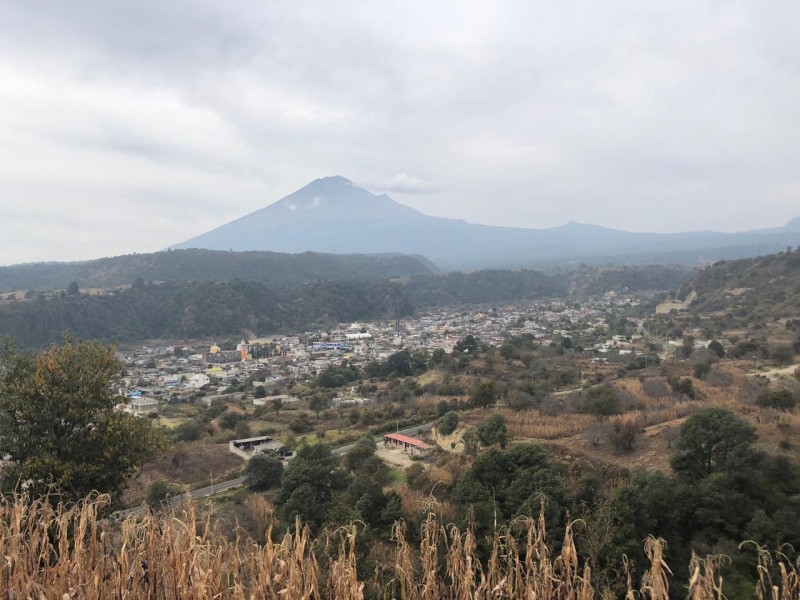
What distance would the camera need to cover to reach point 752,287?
4728 centimetres

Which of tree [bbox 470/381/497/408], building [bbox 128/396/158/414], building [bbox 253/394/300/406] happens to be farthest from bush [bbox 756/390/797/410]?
building [bbox 128/396/158/414]

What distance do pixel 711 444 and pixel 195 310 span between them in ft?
206

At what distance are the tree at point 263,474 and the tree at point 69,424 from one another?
23.2 feet

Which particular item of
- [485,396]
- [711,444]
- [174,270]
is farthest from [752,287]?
[174,270]

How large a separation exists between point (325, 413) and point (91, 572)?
20.3m

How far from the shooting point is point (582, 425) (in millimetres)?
12102

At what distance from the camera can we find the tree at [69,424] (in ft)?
18.3

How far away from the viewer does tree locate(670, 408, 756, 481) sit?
24.8ft

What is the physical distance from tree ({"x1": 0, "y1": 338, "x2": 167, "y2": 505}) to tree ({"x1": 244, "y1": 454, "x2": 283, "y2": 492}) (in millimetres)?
7065

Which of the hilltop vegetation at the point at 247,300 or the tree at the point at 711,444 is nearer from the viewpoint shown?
the tree at the point at 711,444

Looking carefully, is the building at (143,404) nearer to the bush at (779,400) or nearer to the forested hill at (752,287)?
the bush at (779,400)

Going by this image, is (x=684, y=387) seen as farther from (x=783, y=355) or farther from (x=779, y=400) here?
(x=783, y=355)

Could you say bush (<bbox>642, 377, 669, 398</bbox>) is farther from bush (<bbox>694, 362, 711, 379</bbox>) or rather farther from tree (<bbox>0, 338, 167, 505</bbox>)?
tree (<bbox>0, 338, 167, 505</bbox>)

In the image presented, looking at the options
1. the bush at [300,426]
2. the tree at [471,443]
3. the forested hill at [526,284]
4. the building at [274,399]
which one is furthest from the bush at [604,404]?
the forested hill at [526,284]
